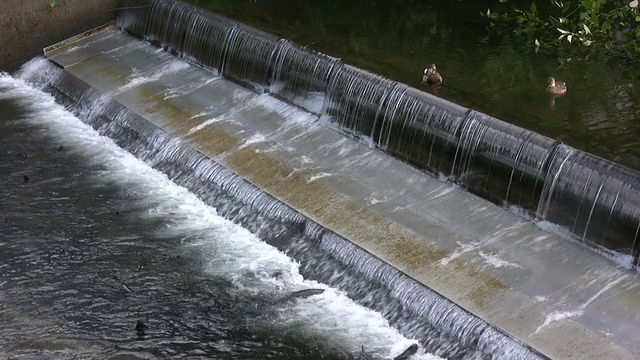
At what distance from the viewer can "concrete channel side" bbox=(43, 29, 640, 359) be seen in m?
7.01

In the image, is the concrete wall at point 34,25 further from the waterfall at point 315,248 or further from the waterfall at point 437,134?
the waterfall at point 315,248

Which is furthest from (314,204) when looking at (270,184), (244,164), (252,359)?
(252,359)

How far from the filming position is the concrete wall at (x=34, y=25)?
541 inches

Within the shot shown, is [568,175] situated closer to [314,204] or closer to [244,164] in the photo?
[314,204]

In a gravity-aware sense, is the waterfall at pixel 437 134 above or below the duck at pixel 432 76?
below

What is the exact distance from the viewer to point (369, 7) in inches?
542

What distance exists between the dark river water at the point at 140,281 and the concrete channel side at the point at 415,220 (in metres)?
0.72

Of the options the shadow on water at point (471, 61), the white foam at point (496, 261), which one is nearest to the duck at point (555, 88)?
the shadow on water at point (471, 61)

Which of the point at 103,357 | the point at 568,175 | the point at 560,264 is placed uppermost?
the point at 568,175

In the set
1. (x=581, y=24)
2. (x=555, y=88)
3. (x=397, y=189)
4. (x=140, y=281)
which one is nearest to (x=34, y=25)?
(x=140, y=281)

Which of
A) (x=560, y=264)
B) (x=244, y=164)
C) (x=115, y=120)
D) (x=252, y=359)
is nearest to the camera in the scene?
(x=252, y=359)

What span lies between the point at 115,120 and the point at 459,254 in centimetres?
591

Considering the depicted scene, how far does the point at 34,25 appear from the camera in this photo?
13930mm

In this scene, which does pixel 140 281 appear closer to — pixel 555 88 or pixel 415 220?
pixel 415 220
